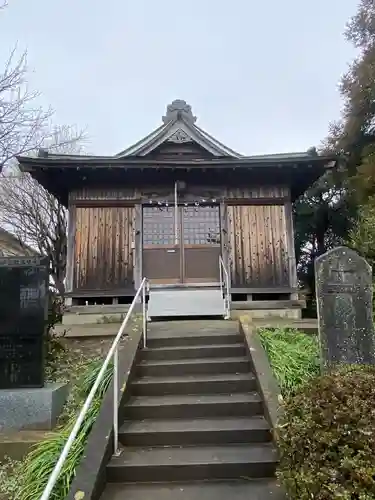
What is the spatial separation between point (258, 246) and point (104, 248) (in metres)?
3.81

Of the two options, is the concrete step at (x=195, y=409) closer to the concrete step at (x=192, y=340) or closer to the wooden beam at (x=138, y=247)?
the concrete step at (x=192, y=340)

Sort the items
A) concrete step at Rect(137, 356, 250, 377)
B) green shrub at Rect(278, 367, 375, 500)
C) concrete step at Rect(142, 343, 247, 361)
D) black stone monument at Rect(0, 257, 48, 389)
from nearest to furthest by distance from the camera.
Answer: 1. green shrub at Rect(278, 367, 375, 500)
2. black stone monument at Rect(0, 257, 48, 389)
3. concrete step at Rect(137, 356, 250, 377)
4. concrete step at Rect(142, 343, 247, 361)

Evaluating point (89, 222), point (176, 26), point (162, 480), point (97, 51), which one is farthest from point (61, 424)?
point (97, 51)

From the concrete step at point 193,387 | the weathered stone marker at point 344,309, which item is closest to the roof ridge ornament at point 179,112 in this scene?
the weathered stone marker at point 344,309

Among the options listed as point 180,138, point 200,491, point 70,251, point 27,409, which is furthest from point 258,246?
point 200,491

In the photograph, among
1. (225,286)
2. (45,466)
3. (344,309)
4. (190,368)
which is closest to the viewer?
(45,466)

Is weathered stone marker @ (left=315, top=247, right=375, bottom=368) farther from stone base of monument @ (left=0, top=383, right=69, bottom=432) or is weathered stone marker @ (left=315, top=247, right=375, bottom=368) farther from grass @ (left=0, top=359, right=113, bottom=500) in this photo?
stone base of monument @ (left=0, top=383, right=69, bottom=432)

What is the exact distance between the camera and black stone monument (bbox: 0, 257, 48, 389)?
449 cm

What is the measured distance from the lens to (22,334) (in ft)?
14.8

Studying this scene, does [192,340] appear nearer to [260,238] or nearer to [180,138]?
[260,238]

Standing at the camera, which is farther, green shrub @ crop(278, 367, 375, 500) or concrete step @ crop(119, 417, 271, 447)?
concrete step @ crop(119, 417, 271, 447)

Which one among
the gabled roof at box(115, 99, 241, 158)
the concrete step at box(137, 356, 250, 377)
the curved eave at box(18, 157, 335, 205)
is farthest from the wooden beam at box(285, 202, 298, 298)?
the concrete step at box(137, 356, 250, 377)

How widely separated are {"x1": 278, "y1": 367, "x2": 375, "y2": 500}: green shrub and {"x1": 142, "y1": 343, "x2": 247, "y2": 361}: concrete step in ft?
7.96

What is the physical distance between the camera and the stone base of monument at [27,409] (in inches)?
173
